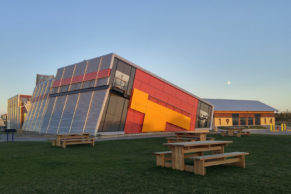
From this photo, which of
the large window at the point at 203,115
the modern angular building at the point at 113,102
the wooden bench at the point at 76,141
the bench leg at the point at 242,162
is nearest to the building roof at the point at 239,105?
the large window at the point at 203,115

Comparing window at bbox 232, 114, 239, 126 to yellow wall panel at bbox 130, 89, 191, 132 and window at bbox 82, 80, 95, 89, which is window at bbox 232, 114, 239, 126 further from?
window at bbox 82, 80, 95, 89

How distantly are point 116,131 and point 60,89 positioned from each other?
11.6 m

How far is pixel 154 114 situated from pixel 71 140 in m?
14.6

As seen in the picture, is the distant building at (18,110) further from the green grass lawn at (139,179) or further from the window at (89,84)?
the green grass lawn at (139,179)

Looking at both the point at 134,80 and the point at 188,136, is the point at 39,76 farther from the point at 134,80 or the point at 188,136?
the point at 188,136

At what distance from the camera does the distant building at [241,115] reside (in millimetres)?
54828

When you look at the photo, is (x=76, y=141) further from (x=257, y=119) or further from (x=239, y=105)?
(x=257, y=119)

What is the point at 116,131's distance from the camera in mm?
24516

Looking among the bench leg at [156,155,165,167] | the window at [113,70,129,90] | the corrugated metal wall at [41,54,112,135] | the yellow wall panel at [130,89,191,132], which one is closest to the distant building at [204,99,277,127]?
the yellow wall panel at [130,89,191,132]

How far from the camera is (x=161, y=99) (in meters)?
28.8

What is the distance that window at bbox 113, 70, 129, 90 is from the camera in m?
24.4

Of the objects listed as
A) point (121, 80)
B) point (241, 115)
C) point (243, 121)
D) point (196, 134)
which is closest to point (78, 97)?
point (121, 80)

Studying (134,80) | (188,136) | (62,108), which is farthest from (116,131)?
(188,136)

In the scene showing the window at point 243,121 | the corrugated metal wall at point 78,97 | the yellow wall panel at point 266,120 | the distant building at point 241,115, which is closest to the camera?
the corrugated metal wall at point 78,97
